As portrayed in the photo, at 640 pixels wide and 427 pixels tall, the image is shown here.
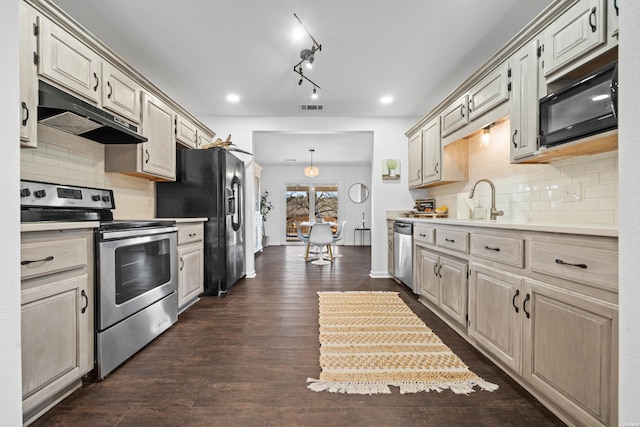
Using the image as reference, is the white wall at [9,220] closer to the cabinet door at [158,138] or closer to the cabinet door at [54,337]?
the cabinet door at [54,337]

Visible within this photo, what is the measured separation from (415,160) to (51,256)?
3.78 meters

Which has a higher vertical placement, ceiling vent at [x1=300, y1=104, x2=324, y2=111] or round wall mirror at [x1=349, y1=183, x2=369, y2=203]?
ceiling vent at [x1=300, y1=104, x2=324, y2=111]

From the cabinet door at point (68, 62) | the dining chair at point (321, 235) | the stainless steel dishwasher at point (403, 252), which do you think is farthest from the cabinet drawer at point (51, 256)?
the dining chair at point (321, 235)

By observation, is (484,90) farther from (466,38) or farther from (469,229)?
(469,229)

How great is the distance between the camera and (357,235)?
875 cm

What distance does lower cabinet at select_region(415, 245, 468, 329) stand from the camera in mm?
2141

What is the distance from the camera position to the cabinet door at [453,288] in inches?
83.2

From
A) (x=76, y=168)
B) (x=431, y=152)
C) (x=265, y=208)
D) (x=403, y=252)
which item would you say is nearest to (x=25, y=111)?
(x=76, y=168)

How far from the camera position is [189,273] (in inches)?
111

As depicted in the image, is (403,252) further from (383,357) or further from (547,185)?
(383,357)

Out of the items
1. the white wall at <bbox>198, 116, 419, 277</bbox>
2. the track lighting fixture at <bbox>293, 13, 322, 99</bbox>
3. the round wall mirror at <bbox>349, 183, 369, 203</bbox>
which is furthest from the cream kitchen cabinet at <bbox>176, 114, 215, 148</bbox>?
the round wall mirror at <bbox>349, 183, 369, 203</bbox>

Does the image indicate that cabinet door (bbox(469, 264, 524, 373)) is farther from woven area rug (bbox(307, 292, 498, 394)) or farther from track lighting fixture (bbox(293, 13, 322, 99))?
track lighting fixture (bbox(293, 13, 322, 99))

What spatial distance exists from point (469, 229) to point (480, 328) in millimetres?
677

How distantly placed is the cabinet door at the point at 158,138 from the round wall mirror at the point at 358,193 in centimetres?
626
